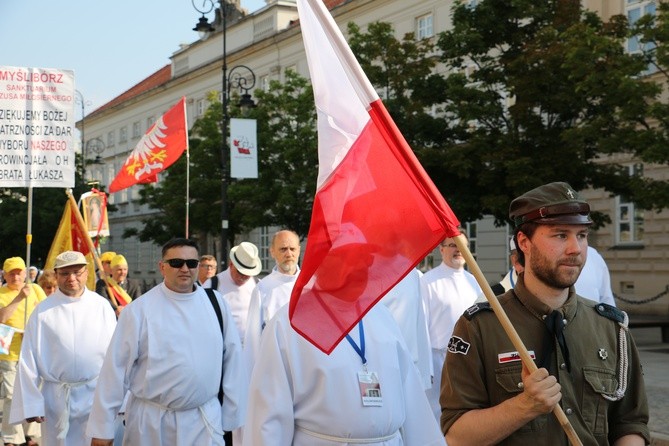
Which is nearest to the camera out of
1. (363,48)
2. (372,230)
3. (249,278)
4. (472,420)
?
(472,420)

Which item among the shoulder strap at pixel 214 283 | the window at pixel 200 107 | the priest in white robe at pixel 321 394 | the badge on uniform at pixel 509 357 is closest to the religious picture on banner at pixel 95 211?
the shoulder strap at pixel 214 283

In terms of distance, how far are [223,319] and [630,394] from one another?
3.91 metres

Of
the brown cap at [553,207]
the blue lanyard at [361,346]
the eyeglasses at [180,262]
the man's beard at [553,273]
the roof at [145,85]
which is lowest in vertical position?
the blue lanyard at [361,346]

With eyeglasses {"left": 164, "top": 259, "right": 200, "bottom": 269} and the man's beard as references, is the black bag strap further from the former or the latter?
the man's beard

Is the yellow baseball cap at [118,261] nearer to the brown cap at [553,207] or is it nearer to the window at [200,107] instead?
the brown cap at [553,207]

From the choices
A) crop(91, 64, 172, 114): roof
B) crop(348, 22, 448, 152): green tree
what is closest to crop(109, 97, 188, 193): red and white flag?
crop(348, 22, 448, 152): green tree

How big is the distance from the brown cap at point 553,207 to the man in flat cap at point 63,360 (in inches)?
213

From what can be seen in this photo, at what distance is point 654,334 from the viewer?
23703mm

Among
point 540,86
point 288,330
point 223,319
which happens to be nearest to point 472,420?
point 288,330

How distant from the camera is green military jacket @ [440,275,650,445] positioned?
11.4 ft

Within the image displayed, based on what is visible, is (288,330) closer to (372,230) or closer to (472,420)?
(372,230)

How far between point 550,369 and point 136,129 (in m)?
70.0

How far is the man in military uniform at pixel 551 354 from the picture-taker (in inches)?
137

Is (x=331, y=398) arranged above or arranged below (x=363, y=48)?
below
